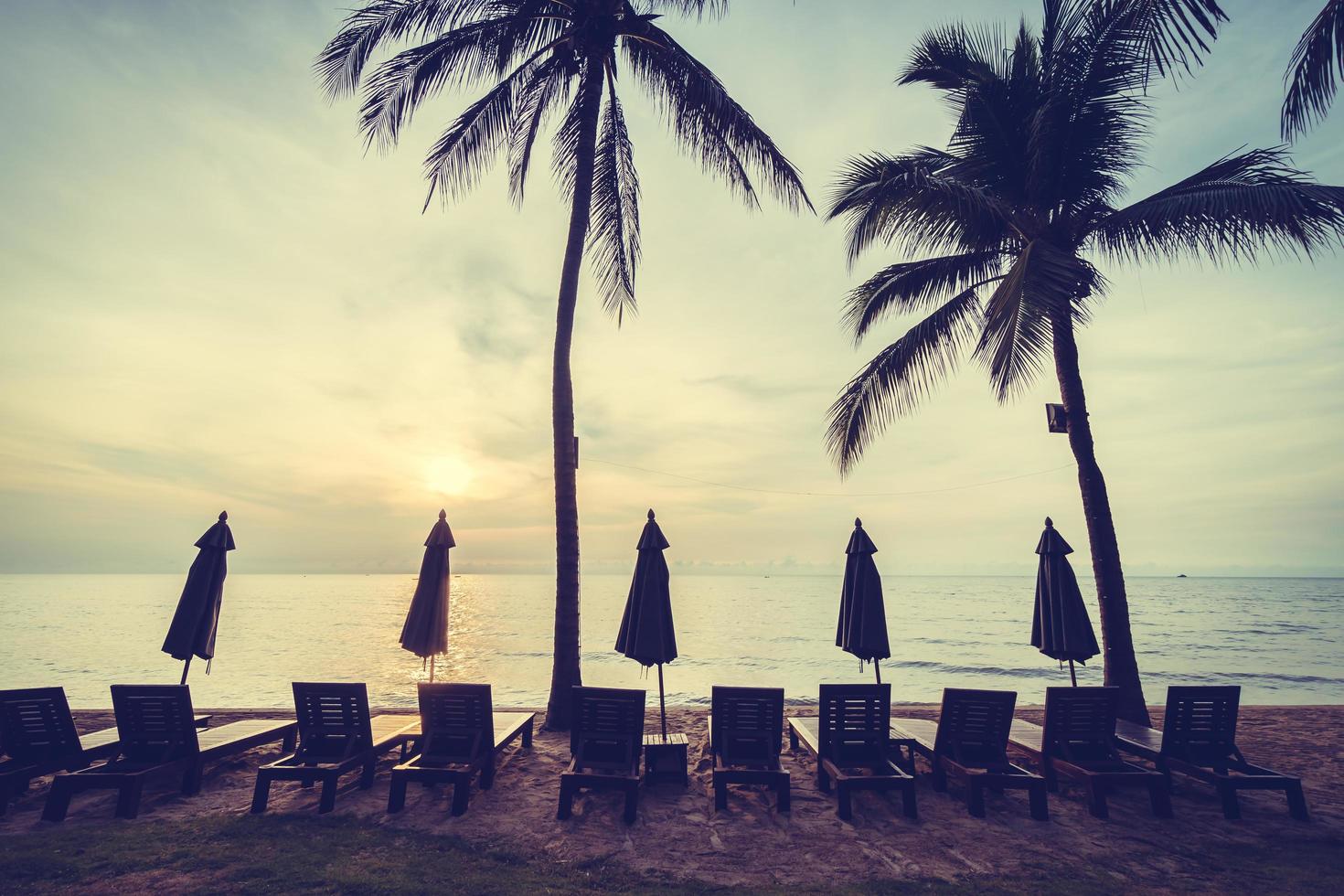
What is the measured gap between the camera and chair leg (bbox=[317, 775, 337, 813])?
221 inches

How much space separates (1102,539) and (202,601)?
1263 centimetres

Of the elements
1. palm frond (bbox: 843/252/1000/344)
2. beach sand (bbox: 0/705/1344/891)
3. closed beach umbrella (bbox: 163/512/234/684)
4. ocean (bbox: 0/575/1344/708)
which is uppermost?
palm frond (bbox: 843/252/1000/344)

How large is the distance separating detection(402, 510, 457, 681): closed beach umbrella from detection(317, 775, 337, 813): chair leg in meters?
2.00

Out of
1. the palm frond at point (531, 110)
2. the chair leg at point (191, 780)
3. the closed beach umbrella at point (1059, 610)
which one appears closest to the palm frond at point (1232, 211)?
the closed beach umbrella at point (1059, 610)

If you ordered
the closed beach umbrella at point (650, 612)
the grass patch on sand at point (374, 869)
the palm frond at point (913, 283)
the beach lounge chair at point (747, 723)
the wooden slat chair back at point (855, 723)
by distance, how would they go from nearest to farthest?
1. the grass patch on sand at point (374, 869)
2. the beach lounge chair at point (747, 723)
3. the wooden slat chair back at point (855, 723)
4. the closed beach umbrella at point (650, 612)
5. the palm frond at point (913, 283)

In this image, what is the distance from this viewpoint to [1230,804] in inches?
227

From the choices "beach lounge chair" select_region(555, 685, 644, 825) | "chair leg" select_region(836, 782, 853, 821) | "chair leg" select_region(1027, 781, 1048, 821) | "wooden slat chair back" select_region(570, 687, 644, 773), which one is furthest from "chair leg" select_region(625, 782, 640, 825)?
"chair leg" select_region(1027, 781, 1048, 821)

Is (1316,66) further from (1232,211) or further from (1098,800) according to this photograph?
(1098,800)

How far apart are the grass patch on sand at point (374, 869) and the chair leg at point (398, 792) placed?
1.43 ft

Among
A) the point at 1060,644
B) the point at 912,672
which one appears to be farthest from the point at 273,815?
the point at 912,672

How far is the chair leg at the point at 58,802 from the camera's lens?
17.5 feet

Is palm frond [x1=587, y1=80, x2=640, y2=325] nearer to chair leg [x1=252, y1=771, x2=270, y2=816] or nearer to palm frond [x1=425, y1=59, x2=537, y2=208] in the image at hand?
palm frond [x1=425, y1=59, x2=537, y2=208]

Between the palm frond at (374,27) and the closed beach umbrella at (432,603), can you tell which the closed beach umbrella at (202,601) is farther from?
the palm frond at (374,27)

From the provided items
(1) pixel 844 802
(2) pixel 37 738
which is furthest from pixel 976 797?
(2) pixel 37 738
